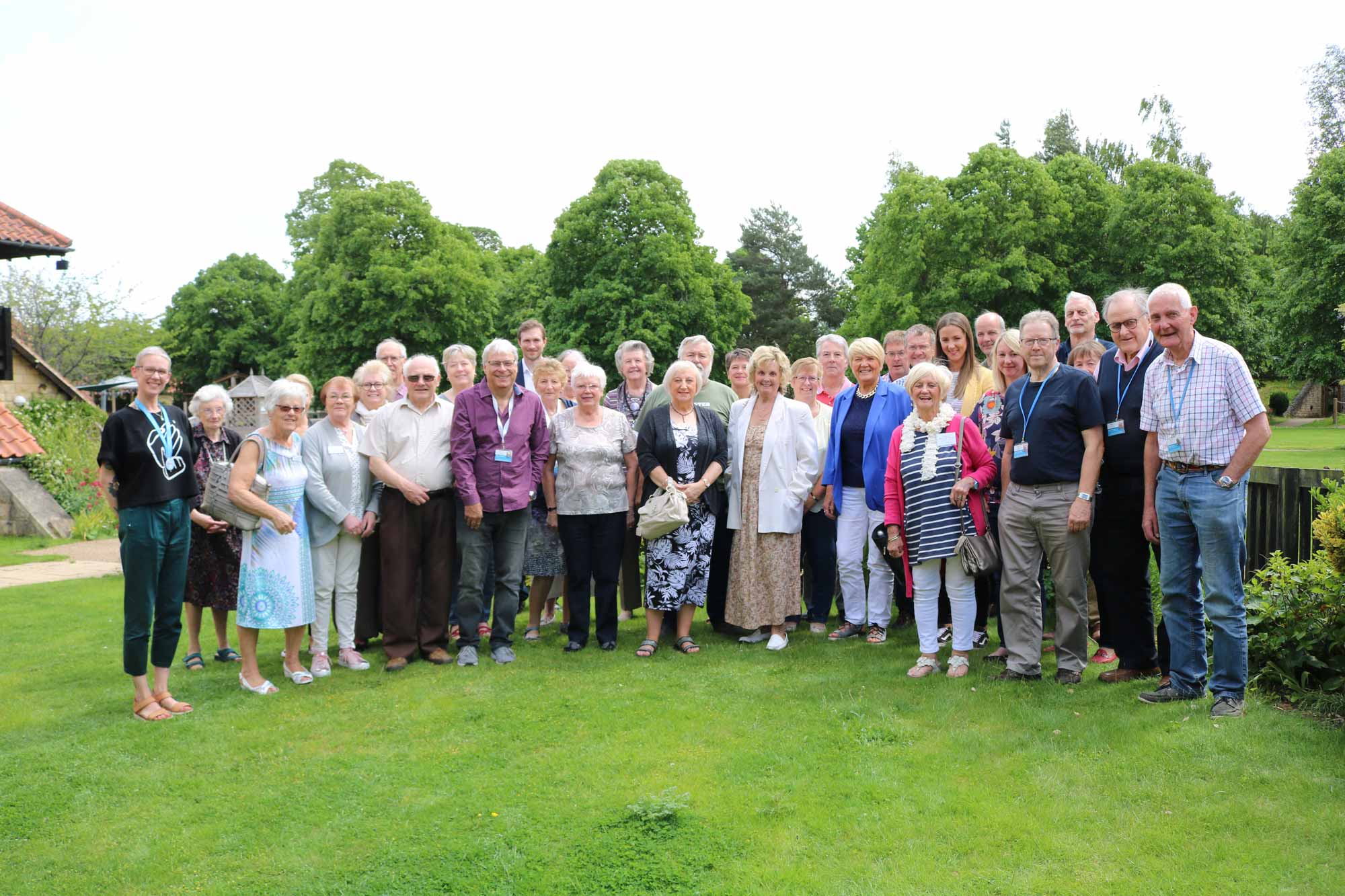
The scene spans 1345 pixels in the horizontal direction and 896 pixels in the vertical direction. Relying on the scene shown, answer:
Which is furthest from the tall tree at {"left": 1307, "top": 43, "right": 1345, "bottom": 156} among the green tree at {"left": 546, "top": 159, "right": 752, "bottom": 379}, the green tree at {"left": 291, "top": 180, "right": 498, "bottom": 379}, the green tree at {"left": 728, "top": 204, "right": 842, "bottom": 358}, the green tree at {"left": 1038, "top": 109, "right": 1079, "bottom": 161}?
the green tree at {"left": 291, "top": 180, "right": 498, "bottom": 379}

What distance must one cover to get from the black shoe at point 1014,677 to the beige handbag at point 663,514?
222 centimetres

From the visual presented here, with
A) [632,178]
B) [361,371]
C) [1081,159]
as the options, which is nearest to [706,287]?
[632,178]

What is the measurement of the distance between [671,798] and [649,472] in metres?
2.96

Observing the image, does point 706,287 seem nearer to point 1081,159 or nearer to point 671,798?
point 1081,159

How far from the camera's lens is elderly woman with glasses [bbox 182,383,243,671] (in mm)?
6660

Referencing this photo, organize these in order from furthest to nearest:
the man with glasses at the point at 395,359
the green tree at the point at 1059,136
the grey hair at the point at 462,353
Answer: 1. the green tree at the point at 1059,136
2. the man with glasses at the point at 395,359
3. the grey hair at the point at 462,353

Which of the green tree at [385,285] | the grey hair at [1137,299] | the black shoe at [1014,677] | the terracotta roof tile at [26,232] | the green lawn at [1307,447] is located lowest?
the black shoe at [1014,677]

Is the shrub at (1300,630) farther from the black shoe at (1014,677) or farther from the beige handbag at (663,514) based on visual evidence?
the beige handbag at (663,514)

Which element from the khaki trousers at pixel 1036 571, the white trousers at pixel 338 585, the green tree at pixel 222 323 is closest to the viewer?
the khaki trousers at pixel 1036 571

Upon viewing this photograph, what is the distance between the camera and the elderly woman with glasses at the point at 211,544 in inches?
262

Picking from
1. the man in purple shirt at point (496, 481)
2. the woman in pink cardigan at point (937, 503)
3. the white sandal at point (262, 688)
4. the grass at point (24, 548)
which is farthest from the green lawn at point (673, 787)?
the grass at point (24, 548)

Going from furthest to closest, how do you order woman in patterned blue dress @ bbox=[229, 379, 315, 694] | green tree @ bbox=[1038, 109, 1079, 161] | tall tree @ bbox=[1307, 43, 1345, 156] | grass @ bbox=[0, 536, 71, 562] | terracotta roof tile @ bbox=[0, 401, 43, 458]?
green tree @ bbox=[1038, 109, 1079, 161] < tall tree @ bbox=[1307, 43, 1345, 156] < terracotta roof tile @ bbox=[0, 401, 43, 458] < grass @ bbox=[0, 536, 71, 562] < woman in patterned blue dress @ bbox=[229, 379, 315, 694]

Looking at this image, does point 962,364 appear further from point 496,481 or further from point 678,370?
point 496,481

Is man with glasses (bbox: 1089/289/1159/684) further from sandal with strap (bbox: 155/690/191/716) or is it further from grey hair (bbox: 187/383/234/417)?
grey hair (bbox: 187/383/234/417)
